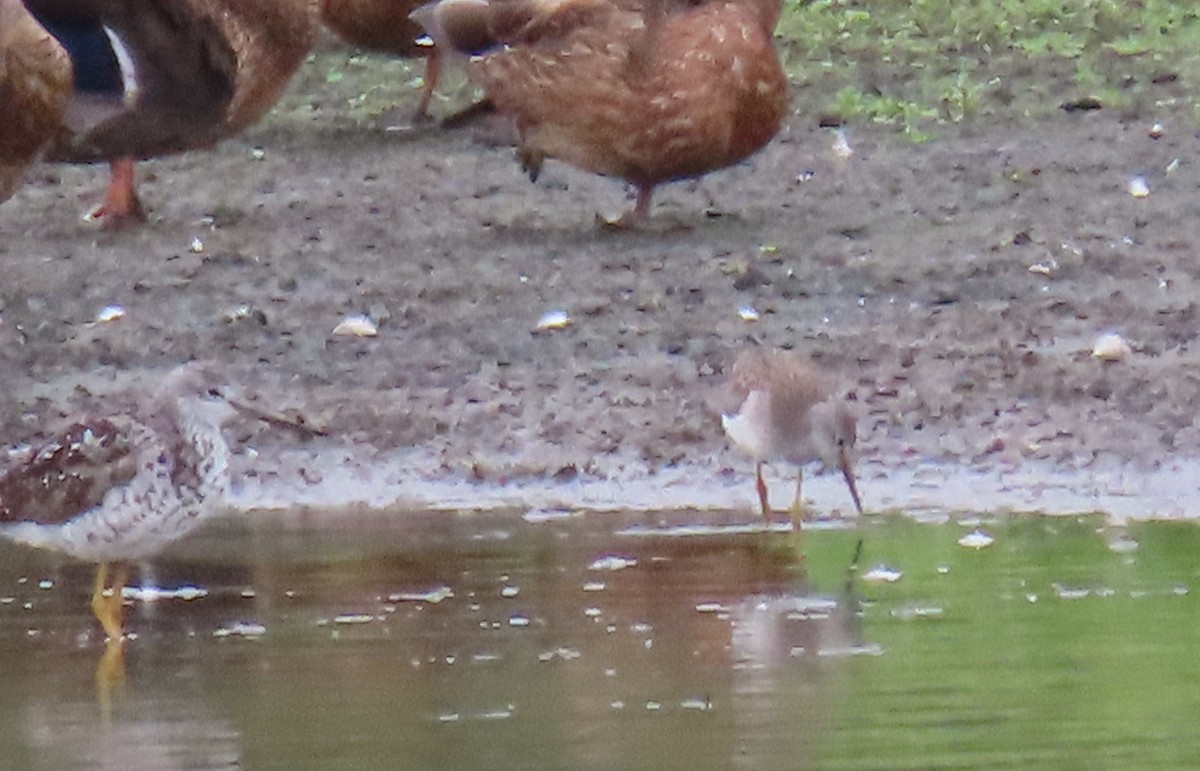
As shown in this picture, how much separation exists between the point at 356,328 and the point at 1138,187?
310 cm

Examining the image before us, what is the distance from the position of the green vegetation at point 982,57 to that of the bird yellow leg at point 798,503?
428cm

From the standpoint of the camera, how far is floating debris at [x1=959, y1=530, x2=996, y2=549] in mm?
6773

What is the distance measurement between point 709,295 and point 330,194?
2192 millimetres

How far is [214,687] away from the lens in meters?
5.56

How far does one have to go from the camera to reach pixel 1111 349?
8.39 m

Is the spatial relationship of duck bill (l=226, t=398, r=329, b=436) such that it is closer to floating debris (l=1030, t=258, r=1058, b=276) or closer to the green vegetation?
floating debris (l=1030, t=258, r=1058, b=276)

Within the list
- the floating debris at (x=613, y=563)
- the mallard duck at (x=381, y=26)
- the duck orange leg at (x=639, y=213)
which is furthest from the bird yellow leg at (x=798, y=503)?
the mallard duck at (x=381, y=26)

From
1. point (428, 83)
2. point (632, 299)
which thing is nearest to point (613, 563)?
point (632, 299)

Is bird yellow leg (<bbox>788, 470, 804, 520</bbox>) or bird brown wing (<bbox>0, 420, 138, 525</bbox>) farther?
bird yellow leg (<bbox>788, 470, 804, 520</bbox>)

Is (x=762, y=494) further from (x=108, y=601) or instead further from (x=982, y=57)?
(x=982, y=57)

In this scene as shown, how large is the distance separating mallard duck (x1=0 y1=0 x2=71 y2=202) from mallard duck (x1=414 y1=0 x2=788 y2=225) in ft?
6.66

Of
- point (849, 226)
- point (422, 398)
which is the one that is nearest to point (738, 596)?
point (422, 398)

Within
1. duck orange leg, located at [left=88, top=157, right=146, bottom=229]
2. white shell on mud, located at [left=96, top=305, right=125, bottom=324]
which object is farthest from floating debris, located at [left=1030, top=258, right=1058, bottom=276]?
duck orange leg, located at [left=88, top=157, right=146, bottom=229]

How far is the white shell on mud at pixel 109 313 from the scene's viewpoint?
9.07m
